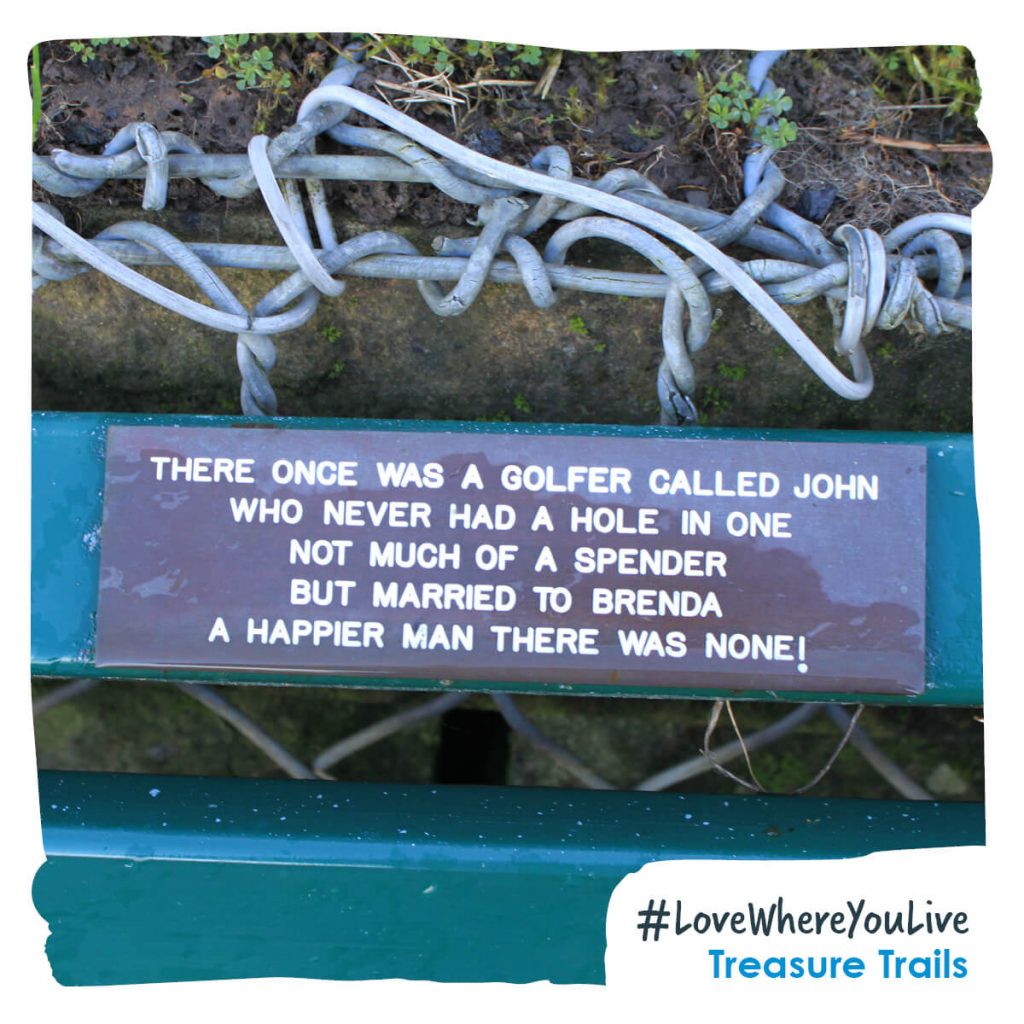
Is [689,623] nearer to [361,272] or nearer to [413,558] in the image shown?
[413,558]

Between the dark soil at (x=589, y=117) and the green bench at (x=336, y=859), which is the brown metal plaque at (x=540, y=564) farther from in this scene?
the dark soil at (x=589, y=117)

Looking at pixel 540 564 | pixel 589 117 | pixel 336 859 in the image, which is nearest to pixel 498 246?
pixel 589 117

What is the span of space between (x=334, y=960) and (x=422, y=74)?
94cm

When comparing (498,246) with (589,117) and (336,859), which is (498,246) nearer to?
(589,117)

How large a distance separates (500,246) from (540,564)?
341 mm

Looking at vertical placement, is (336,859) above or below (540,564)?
below

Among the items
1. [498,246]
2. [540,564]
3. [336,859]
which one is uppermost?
[498,246]

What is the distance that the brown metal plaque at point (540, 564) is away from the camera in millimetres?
967

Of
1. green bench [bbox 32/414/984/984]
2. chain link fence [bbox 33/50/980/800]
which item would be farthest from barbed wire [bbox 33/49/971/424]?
green bench [bbox 32/414/984/984]

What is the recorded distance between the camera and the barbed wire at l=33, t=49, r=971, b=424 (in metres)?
0.99

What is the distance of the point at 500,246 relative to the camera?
1.04 meters

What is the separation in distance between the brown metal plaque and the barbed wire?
126 mm

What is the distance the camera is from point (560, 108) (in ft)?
3.64

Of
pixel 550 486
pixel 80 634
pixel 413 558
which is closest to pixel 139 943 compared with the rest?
pixel 80 634
